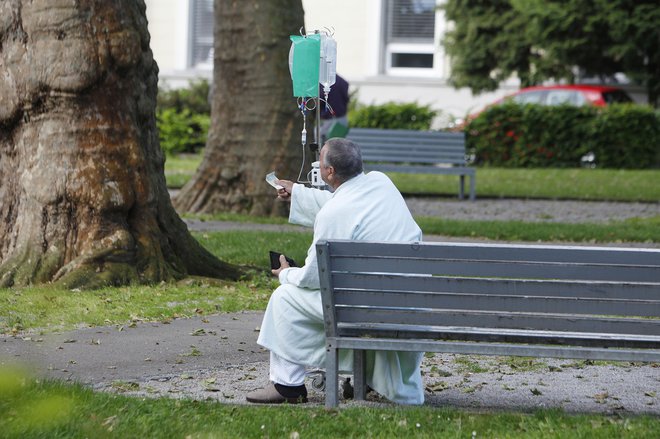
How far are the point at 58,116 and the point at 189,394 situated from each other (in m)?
3.80

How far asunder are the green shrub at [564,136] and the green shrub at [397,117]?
4.10 feet

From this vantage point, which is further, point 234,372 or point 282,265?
point 234,372

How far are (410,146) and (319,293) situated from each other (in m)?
14.4

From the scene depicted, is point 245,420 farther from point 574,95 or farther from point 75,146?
point 574,95

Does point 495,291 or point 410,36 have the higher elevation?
point 410,36

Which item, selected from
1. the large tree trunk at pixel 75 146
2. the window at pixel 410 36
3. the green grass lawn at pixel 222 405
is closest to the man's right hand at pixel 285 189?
the green grass lawn at pixel 222 405

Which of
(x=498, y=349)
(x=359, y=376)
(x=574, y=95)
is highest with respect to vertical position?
(x=574, y=95)

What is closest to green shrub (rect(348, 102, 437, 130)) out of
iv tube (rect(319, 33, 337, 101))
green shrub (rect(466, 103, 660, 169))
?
green shrub (rect(466, 103, 660, 169))

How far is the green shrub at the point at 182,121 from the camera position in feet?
91.5

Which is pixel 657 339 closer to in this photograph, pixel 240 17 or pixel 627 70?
pixel 240 17

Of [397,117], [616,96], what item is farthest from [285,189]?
[616,96]

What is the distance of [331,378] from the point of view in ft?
21.1

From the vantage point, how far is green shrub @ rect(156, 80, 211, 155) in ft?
91.5

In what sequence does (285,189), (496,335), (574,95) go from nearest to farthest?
(496,335)
(285,189)
(574,95)
